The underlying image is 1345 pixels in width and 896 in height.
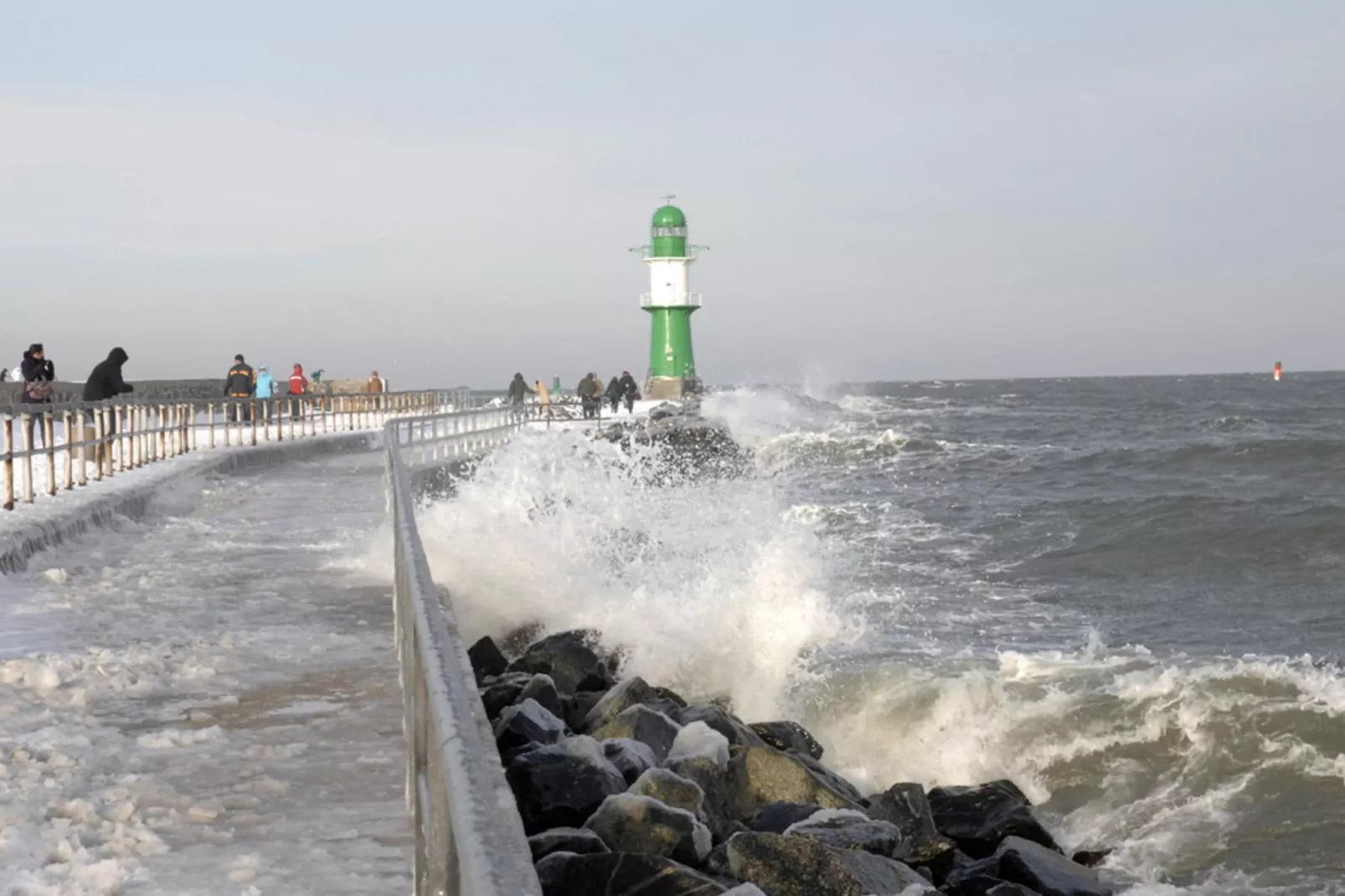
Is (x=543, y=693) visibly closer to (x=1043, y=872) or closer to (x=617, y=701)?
(x=617, y=701)

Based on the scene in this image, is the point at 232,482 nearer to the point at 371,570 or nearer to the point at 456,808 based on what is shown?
the point at 371,570

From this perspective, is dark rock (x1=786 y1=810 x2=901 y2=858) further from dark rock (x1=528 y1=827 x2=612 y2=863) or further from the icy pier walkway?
the icy pier walkway

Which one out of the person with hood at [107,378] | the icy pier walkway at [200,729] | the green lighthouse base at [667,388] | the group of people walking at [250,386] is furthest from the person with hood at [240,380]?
the green lighthouse base at [667,388]

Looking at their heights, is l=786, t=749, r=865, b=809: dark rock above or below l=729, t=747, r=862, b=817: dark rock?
below

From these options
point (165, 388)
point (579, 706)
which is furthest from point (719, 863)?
point (165, 388)

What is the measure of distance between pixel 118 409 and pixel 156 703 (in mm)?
13205

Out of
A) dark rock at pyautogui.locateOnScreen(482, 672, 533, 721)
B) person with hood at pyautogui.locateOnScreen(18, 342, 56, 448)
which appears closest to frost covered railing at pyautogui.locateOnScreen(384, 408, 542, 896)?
dark rock at pyautogui.locateOnScreen(482, 672, 533, 721)

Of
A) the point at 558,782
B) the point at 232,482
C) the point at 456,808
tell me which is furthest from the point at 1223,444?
the point at 456,808

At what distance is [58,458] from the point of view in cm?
2266

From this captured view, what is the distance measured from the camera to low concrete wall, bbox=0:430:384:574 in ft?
34.0

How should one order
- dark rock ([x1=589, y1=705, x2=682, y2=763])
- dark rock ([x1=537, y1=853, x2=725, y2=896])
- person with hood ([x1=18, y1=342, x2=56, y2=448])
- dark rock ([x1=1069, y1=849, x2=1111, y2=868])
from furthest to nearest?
person with hood ([x1=18, y1=342, x2=56, y2=448]) → dark rock ([x1=1069, y1=849, x2=1111, y2=868]) → dark rock ([x1=589, y1=705, x2=682, y2=763]) → dark rock ([x1=537, y1=853, x2=725, y2=896])

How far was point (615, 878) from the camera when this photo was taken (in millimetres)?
4520

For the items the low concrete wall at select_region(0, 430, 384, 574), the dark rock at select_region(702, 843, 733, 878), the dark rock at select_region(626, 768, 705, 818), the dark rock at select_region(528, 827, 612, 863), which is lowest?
the dark rock at select_region(702, 843, 733, 878)

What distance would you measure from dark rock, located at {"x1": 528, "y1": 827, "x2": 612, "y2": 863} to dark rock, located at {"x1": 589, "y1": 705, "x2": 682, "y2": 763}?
6.81 ft
